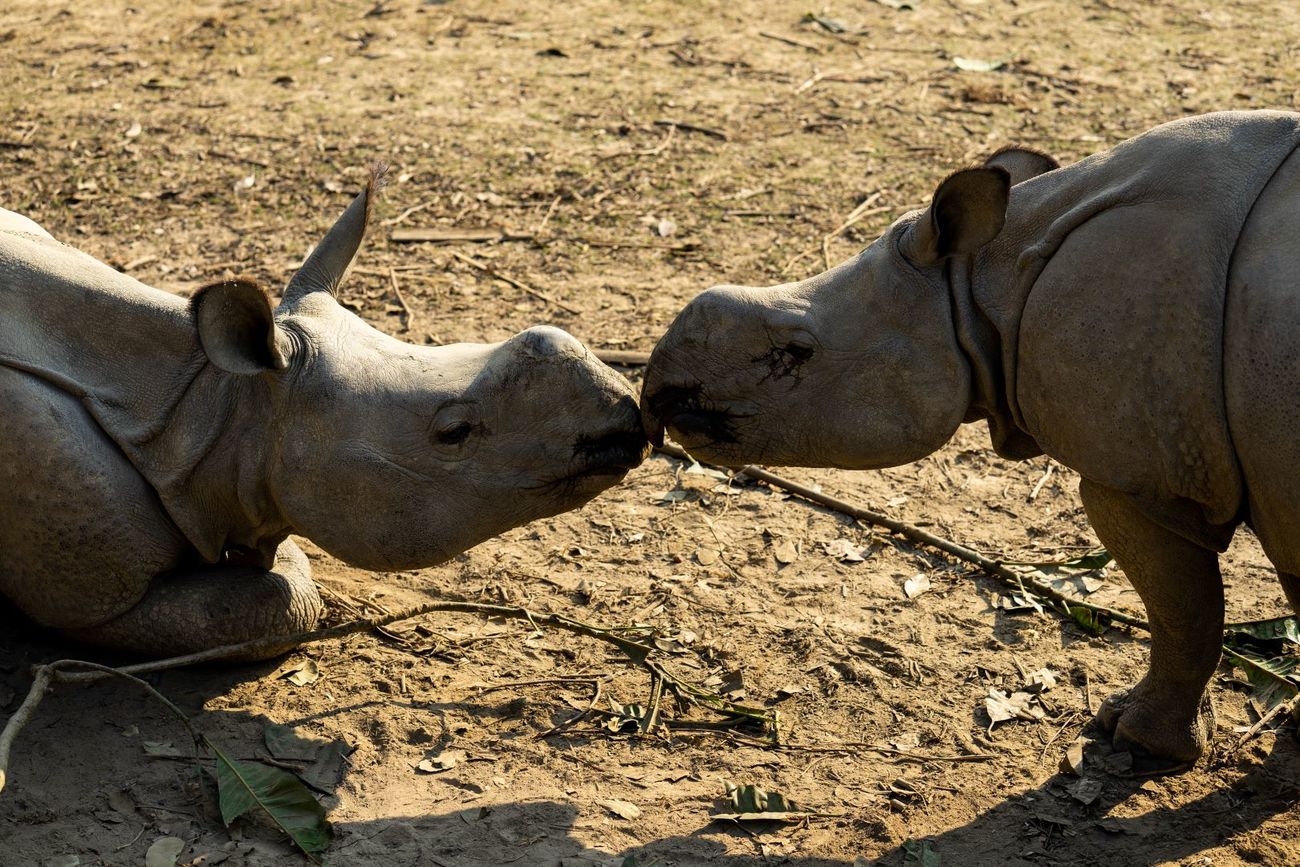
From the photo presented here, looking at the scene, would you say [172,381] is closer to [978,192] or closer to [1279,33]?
[978,192]

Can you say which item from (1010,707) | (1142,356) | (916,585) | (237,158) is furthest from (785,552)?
(237,158)

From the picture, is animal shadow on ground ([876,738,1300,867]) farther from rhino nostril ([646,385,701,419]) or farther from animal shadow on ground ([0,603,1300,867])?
rhino nostril ([646,385,701,419])

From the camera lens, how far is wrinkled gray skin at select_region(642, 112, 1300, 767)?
439 centimetres

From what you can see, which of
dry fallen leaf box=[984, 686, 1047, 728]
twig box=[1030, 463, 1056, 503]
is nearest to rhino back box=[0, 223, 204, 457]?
dry fallen leaf box=[984, 686, 1047, 728]

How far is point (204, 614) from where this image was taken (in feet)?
18.0

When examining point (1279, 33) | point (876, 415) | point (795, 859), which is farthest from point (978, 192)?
point (1279, 33)

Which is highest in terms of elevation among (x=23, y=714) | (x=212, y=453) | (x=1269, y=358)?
(x=1269, y=358)

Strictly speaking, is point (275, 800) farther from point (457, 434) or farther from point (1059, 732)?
point (1059, 732)

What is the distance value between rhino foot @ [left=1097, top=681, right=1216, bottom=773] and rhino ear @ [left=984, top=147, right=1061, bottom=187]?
1821 millimetres

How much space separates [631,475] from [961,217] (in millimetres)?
2852

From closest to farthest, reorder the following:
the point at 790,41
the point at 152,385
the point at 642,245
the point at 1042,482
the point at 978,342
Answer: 1. the point at 978,342
2. the point at 152,385
3. the point at 1042,482
4. the point at 642,245
5. the point at 790,41

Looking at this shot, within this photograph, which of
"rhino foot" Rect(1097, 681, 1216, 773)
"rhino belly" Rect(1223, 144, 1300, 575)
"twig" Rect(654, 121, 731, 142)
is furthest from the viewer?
"twig" Rect(654, 121, 731, 142)

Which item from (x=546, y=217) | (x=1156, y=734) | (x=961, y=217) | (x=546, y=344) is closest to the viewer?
(x=961, y=217)

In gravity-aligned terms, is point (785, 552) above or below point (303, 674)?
above
